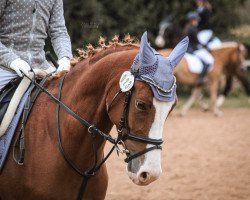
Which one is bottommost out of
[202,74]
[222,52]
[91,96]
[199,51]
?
[91,96]

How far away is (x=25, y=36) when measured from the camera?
4.45 meters

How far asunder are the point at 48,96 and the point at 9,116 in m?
0.33

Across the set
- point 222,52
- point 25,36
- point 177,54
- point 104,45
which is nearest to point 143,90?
point 177,54

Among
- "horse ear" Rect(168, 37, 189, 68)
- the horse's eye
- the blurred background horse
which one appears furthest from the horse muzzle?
the blurred background horse

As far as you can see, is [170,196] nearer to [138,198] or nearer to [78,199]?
[138,198]

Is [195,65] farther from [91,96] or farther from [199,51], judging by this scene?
[91,96]

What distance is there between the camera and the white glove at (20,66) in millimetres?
4164

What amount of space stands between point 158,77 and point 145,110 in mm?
231

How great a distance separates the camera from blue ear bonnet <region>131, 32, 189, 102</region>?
11.5ft

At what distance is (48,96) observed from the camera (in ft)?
13.9

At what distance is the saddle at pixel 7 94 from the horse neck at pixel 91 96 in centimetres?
50

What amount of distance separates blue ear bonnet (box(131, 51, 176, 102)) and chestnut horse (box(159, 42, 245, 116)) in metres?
11.2

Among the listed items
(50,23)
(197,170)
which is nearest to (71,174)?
(50,23)

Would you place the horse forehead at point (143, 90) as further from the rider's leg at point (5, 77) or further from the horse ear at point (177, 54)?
the rider's leg at point (5, 77)
